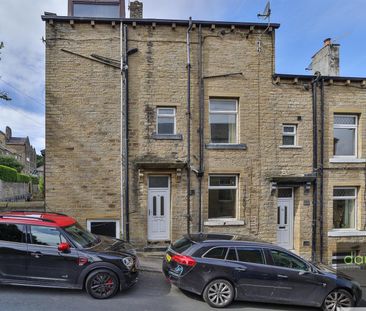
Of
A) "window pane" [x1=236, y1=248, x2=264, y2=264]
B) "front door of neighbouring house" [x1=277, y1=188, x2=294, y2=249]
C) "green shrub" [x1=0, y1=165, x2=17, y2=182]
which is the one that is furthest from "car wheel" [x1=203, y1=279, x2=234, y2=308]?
"green shrub" [x1=0, y1=165, x2=17, y2=182]

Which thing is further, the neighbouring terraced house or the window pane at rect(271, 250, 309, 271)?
the neighbouring terraced house

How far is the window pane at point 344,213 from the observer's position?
37.8 feet

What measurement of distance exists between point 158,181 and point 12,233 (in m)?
5.17

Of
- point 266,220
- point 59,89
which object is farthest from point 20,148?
point 266,220

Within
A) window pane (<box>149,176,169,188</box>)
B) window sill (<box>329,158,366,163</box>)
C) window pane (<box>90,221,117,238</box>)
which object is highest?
window sill (<box>329,158,366,163</box>)

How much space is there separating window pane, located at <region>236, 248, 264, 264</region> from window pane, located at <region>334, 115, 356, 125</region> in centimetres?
746

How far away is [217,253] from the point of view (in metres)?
6.58

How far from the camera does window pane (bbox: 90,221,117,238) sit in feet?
33.1

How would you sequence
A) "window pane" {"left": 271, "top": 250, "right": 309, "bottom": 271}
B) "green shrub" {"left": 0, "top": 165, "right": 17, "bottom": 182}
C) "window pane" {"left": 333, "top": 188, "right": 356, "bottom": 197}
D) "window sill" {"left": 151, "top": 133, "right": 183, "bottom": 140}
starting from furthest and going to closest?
"green shrub" {"left": 0, "top": 165, "right": 17, "bottom": 182}, "window pane" {"left": 333, "top": 188, "right": 356, "bottom": 197}, "window sill" {"left": 151, "top": 133, "right": 183, "bottom": 140}, "window pane" {"left": 271, "top": 250, "right": 309, "bottom": 271}

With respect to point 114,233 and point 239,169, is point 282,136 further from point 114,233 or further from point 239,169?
point 114,233

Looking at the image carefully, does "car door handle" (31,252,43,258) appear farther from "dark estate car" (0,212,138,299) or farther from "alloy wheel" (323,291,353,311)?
"alloy wheel" (323,291,353,311)

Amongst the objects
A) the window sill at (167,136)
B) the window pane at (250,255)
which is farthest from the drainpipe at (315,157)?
the window pane at (250,255)

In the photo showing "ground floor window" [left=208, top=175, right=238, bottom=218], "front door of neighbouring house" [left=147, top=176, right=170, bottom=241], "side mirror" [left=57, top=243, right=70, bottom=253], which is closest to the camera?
"side mirror" [left=57, top=243, right=70, bottom=253]

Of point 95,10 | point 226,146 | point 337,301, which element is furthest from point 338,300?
point 95,10
